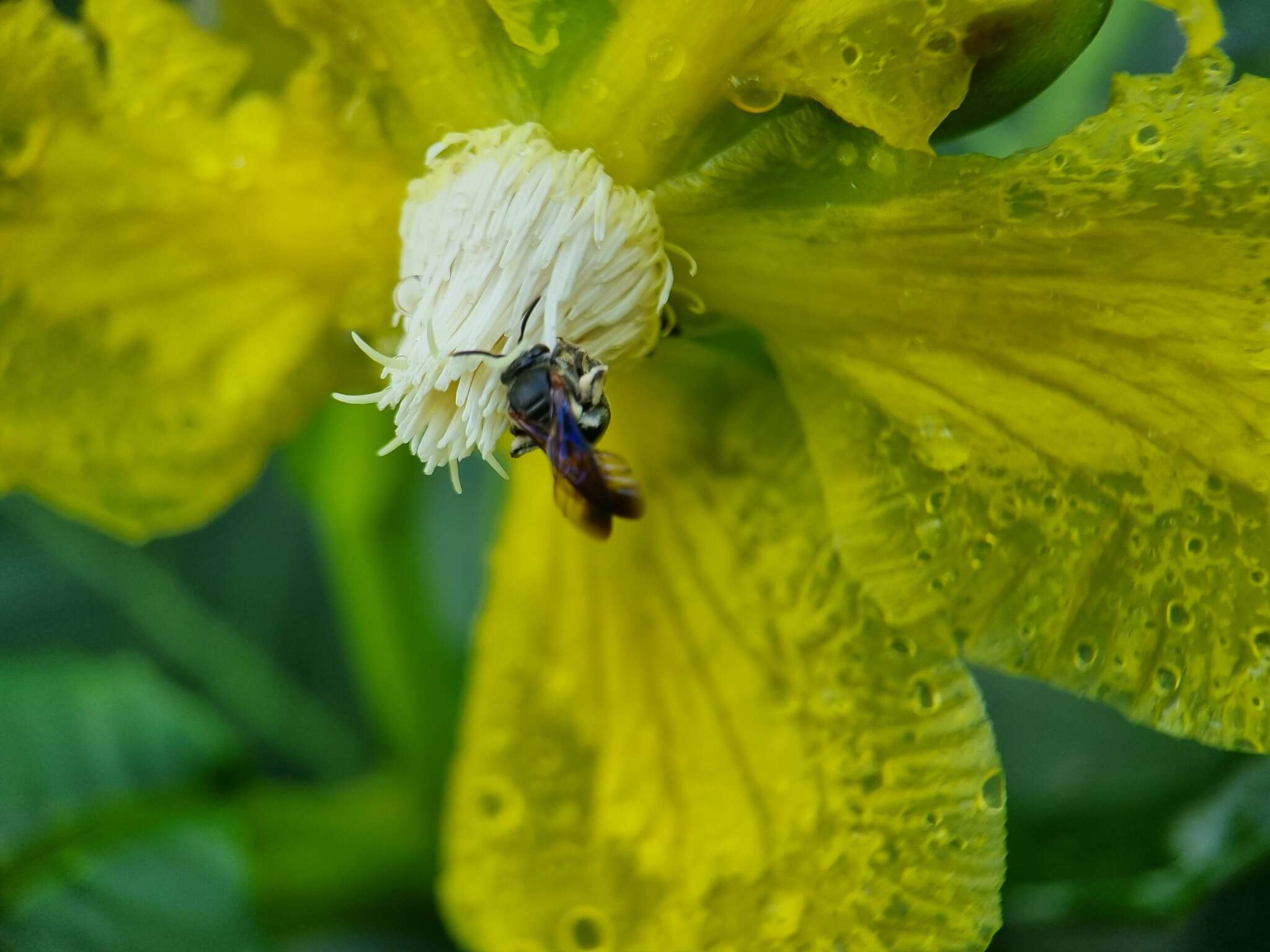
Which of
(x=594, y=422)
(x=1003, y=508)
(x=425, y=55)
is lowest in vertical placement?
(x=1003, y=508)

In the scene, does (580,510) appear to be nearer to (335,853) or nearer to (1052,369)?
(1052,369)

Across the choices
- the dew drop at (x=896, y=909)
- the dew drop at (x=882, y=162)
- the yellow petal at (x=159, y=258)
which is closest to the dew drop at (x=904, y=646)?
the dew drop at (x=896, y=909)

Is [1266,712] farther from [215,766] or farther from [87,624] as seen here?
[87,624]

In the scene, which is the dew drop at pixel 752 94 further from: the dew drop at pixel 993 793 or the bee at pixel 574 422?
the dew drop at pixel 993 793

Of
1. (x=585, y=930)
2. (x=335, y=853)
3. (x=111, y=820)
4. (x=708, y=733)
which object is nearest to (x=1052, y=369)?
(x=708, y=733)

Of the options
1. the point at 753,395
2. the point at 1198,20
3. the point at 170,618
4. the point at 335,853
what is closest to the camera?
the point at 1198,20

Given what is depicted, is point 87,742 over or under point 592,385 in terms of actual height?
under

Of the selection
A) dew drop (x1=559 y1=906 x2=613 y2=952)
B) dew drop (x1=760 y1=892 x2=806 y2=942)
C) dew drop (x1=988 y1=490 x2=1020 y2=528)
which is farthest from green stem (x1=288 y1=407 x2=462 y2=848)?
dew drop (x1=988 y1=490 x2=1020 y2=528)
